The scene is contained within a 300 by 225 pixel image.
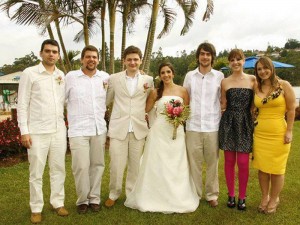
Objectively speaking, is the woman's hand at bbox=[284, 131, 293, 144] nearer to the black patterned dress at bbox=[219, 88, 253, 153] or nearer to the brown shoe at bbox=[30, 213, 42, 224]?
the black patterned dress at bbox=[219, 88, 253, 153]

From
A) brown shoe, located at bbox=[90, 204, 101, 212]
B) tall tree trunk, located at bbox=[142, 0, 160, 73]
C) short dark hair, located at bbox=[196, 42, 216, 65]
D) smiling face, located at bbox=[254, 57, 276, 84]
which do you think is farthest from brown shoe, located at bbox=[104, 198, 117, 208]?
tall tree trunk, located at bbox=[142, 0, 160, 73]

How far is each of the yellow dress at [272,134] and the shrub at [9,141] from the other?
6005 mm

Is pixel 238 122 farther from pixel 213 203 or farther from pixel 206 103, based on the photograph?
pixel 213 203

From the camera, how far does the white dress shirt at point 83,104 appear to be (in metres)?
4.54

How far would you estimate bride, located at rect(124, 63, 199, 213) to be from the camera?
189 inches

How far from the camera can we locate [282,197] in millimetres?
5336

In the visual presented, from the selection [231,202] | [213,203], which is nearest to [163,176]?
[213,203]

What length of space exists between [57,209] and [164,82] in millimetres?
2435

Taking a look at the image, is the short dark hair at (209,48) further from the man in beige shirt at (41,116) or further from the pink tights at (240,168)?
the man in beige shirt at (41,116)

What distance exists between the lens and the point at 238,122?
4578 mm

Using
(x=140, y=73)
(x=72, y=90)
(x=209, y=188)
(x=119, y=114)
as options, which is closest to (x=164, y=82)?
(x=140, y=73)

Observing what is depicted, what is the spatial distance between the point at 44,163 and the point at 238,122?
8.92 ft

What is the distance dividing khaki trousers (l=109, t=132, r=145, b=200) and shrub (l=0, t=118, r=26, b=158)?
4.13 meters

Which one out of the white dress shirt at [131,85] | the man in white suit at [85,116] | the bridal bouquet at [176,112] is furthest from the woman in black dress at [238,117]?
the man in white suit at [85,116]
